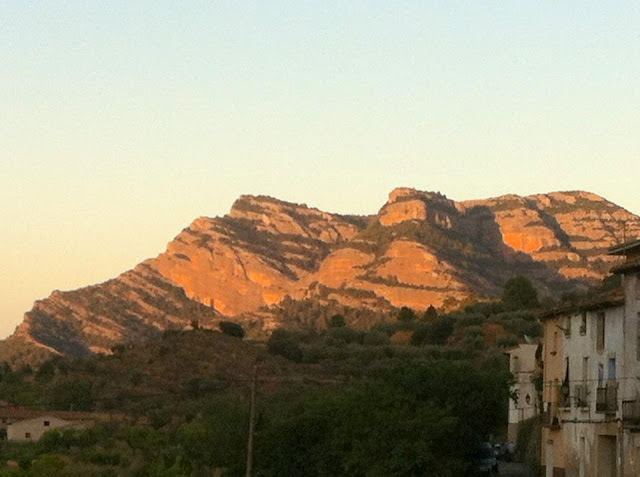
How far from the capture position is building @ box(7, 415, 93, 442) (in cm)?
12750

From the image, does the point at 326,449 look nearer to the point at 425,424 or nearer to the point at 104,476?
the point at 425,424

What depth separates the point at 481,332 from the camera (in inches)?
6294

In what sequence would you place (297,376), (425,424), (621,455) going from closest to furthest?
(621,455), (425,424), (297,376)

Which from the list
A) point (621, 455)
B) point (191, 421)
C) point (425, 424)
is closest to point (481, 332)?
point (191, 421)

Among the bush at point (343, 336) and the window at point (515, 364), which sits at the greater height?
the bush at point (343, 336)

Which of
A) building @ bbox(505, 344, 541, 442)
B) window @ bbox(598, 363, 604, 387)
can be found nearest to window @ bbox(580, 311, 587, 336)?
window @ bbox(598, 363, 604, 387)

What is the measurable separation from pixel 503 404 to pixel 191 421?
59000 mm

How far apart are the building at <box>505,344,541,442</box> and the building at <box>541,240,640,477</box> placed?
53.7 ft

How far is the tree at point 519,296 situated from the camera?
597ft

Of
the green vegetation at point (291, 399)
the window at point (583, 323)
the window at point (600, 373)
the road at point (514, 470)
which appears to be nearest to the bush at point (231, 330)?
the green vegetation at point (291, 399)

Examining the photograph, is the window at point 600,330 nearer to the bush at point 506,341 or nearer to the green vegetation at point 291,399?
the green vegetation at point 291,399

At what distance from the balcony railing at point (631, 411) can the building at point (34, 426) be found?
87.1 metres

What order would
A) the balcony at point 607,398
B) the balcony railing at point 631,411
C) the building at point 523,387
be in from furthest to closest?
the building at point 523,387, the balcony at point 607,398, the balcony railing at point 631,411

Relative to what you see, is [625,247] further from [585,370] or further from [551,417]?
[551,417]
